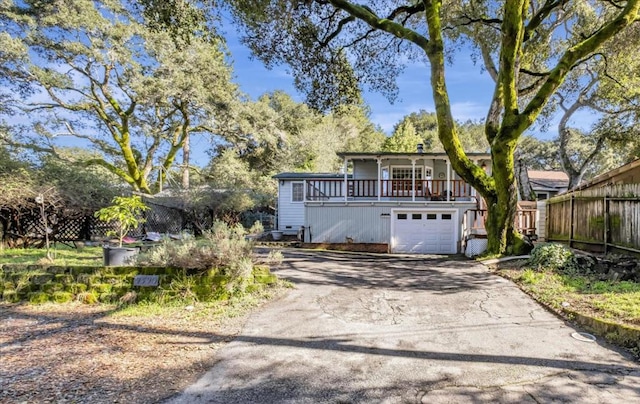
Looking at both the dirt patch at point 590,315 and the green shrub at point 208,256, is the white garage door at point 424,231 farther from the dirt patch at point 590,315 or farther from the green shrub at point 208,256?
the green shrub at point 208,256

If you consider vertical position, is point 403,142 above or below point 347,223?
above

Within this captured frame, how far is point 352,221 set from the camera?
52.3 ft

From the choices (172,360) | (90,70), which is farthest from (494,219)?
(90,70)

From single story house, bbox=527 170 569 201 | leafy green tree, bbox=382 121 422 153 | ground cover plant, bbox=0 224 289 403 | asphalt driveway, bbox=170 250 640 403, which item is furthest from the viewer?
leafy green tree, bbox=382 121 422 153

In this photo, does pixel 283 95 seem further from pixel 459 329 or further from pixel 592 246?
pixel 459 329

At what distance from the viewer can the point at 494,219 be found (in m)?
10.8

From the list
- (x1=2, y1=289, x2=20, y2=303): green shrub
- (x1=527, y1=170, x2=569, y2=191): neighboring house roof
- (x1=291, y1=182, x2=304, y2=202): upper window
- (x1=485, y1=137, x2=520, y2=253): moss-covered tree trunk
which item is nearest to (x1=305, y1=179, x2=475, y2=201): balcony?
(x1=291, y1=182, x2=304, y2=202): upper window

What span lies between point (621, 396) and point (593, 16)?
50.1 ft

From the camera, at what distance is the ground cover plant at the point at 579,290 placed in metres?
4.27

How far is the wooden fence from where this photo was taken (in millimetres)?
7133

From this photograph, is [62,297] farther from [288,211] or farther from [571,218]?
[288,211]

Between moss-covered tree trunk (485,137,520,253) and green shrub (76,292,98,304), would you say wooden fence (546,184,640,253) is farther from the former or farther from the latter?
green shrub (76,292,98,304)

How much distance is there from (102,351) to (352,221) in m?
12.7

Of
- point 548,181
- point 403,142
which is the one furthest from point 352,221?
point 548,181
